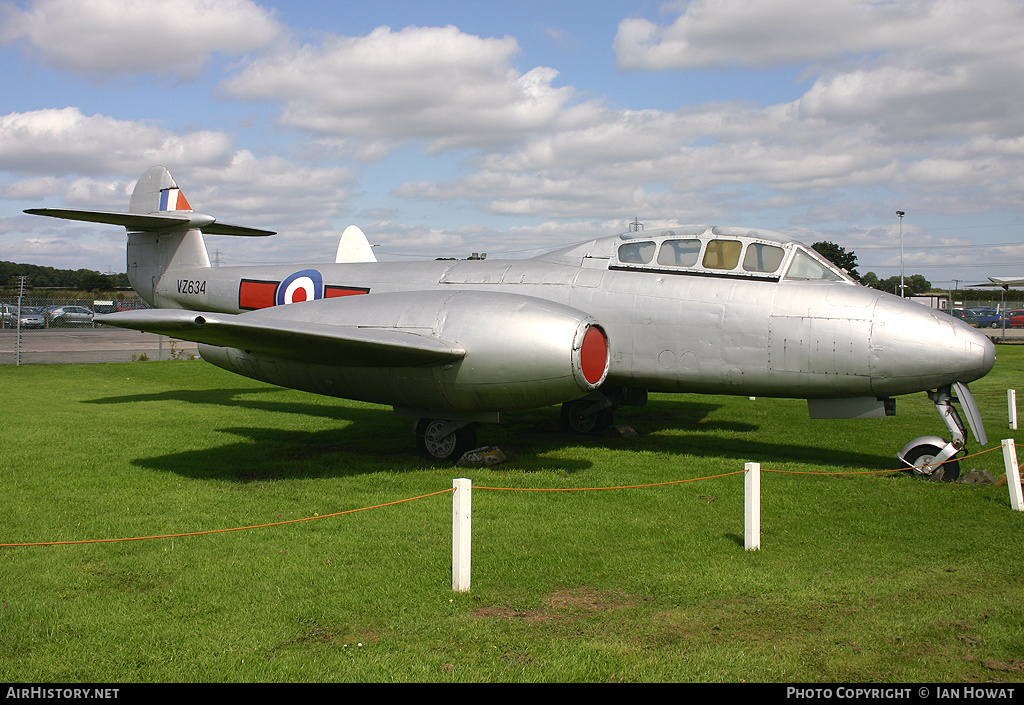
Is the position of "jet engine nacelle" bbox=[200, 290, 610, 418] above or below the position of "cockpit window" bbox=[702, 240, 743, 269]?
below

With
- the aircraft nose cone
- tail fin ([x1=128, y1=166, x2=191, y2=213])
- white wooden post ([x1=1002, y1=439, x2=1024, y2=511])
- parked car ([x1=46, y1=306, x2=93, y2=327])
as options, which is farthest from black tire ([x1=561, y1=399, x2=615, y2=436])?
parked car ([x1=46, y1=306, x2=93, y2=327])

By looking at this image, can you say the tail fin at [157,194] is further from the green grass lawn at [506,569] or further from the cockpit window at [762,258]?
the cockpit window at [762,258]

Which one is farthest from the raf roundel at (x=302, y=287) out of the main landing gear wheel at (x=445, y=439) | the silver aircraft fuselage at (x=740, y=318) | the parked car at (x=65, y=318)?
the parked car at (x=65, y=318)

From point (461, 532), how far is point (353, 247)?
13.9 m

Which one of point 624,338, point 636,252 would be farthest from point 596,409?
point 636,252

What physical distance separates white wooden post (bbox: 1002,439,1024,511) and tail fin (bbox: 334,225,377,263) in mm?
13780

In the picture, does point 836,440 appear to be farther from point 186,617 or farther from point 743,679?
point 186,617

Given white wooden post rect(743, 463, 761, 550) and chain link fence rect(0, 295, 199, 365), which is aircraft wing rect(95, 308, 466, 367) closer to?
chain link fence rect(0, 295, 199, 365)

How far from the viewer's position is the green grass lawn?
13.4 ft

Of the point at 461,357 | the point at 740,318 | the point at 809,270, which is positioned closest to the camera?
the point at 461,357

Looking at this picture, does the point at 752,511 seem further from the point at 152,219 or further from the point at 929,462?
the point at 152,219

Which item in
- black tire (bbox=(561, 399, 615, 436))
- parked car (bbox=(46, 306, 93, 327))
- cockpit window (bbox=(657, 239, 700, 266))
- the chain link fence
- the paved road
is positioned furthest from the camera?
parked car (bbox=(46, 306, 93, 327))

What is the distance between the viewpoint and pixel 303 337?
8.01m

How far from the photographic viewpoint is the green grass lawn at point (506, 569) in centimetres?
407
